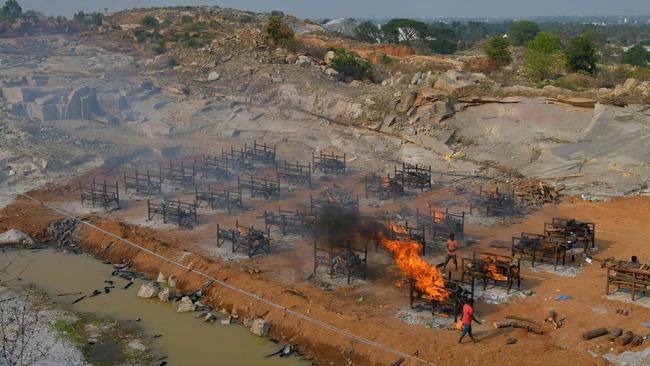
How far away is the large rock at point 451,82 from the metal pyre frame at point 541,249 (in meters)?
19.0

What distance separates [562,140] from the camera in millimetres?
34406

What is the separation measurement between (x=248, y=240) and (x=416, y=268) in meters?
6.37

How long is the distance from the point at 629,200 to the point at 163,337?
69.4 feet

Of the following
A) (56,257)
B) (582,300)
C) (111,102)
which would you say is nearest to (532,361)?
(582,300)

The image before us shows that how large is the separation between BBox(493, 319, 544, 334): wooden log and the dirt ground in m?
0.15

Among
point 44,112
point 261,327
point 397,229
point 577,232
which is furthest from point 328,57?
point 261,327

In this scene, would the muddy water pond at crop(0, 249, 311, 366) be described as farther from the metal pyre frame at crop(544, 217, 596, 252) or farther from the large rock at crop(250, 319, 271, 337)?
the metal pyre frame at crop(544, 217, 596, 252)

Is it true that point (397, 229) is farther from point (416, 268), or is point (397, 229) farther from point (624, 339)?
point (624, 339)

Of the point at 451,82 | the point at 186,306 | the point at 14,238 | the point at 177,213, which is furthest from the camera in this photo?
the point at 451,82

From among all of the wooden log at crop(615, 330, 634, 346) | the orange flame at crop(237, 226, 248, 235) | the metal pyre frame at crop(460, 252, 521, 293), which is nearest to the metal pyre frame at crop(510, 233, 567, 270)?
the metal pyre frame at crop(460, 252, 521, 293)

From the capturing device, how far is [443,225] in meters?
24.9

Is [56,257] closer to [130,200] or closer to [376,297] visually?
[130,200]

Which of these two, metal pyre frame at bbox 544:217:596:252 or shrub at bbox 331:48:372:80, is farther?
shrub at bbox 331:48:372:80

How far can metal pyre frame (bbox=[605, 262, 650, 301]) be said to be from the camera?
18.8 metres
